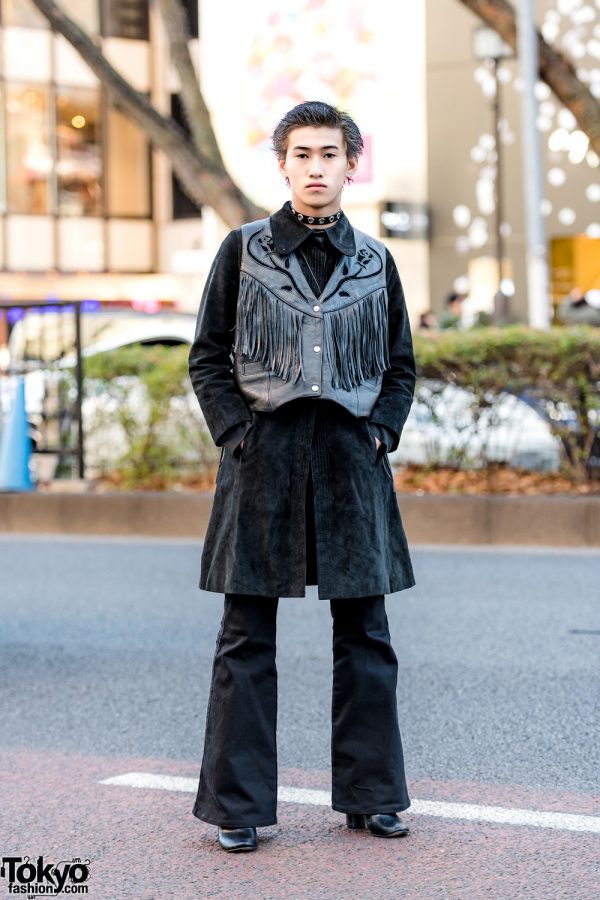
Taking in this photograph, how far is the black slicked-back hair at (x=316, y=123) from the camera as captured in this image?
4230 mm

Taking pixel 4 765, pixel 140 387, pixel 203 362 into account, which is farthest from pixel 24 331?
pixel 203 362

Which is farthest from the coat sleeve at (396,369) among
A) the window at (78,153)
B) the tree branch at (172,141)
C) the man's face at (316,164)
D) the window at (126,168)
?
the window at (126,168)

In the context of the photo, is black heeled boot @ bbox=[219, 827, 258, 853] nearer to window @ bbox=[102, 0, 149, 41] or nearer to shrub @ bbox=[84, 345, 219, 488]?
shrub @ bbox=[84, 345, 219, 488]

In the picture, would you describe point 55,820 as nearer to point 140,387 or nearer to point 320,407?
point 320,407

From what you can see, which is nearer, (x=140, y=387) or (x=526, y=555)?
(x=526, y=555)

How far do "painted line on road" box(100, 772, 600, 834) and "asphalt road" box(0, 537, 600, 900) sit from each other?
108 millimetres

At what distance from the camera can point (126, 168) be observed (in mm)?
37406

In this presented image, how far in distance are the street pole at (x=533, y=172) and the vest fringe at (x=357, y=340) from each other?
429 inches

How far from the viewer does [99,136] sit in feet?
120

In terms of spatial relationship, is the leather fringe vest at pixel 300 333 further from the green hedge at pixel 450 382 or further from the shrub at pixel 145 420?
the shrub at pixel 145 420

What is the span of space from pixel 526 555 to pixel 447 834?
263 inches

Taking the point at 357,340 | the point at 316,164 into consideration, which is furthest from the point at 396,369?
the point at 316,164

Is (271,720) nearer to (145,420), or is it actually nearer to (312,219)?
(312,219)

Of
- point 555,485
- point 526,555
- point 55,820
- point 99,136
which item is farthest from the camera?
point 99,136
